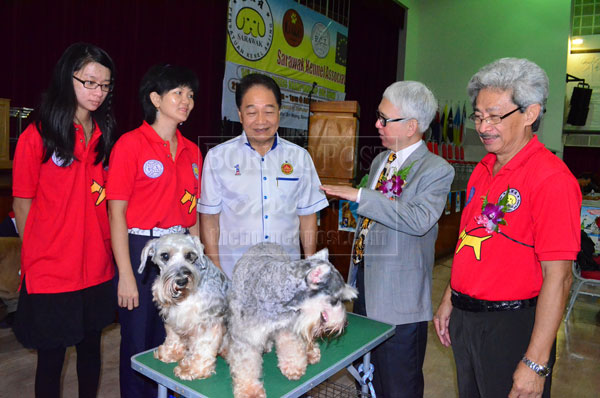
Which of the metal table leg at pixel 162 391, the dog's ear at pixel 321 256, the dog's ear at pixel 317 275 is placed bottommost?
the metal table leg at pixel 162 391

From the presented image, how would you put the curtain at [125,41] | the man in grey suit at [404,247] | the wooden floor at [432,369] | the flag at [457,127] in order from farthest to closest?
the flag at [457,127] < the curtain at [125,41] < the wooden floor at [432,369] < the man in grey suit at [404,247]

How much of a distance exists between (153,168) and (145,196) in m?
0.11

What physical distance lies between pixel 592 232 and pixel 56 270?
5843mm

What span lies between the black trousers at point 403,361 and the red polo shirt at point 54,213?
117 cm

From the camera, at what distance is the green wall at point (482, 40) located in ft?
30.6

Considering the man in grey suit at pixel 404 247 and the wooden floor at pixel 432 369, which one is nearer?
the man in grey suit at pixel 404 247

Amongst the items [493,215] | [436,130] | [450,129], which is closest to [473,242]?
[493,215]

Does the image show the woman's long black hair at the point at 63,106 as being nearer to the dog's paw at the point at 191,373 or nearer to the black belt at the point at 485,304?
the dog's paw at the point at 191,373

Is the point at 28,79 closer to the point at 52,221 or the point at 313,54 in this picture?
the point at 52,221

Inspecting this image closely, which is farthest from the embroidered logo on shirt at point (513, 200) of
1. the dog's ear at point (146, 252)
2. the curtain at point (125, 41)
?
the curtain at point (125, 41)

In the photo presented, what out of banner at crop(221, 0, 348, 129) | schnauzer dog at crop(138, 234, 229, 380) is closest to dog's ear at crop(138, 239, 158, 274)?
schnauzer dog at crop(138, 234, 229, 380)

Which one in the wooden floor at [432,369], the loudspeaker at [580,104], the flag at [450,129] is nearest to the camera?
the wooden floor at [432,369]

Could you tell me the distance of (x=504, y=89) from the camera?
4.52 ft

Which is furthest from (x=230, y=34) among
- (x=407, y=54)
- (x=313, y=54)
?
(x=407, y=54)
